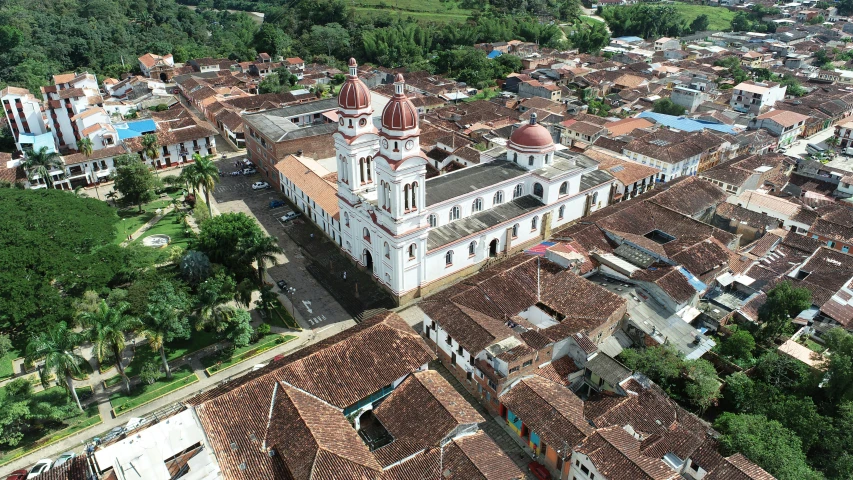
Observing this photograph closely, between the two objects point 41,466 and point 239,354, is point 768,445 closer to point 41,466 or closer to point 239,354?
point 239,354

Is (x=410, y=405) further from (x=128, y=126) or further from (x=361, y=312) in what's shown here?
(x=128, y=126)

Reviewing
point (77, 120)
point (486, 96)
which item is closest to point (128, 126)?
point (77, 120)

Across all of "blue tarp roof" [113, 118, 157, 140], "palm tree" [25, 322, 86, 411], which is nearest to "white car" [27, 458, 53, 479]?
"palm tree" [25, 322, 86, 411]

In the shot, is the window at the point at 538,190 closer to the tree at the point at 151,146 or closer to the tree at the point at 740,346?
the tree at the point at 740,346

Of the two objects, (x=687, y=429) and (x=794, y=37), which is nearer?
(x=687, y=429)

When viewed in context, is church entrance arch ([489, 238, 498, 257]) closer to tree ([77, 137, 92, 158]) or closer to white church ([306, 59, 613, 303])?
white church ([306, 59, 613, 303])

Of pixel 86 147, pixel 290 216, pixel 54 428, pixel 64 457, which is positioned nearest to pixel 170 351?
pixel 54 428
